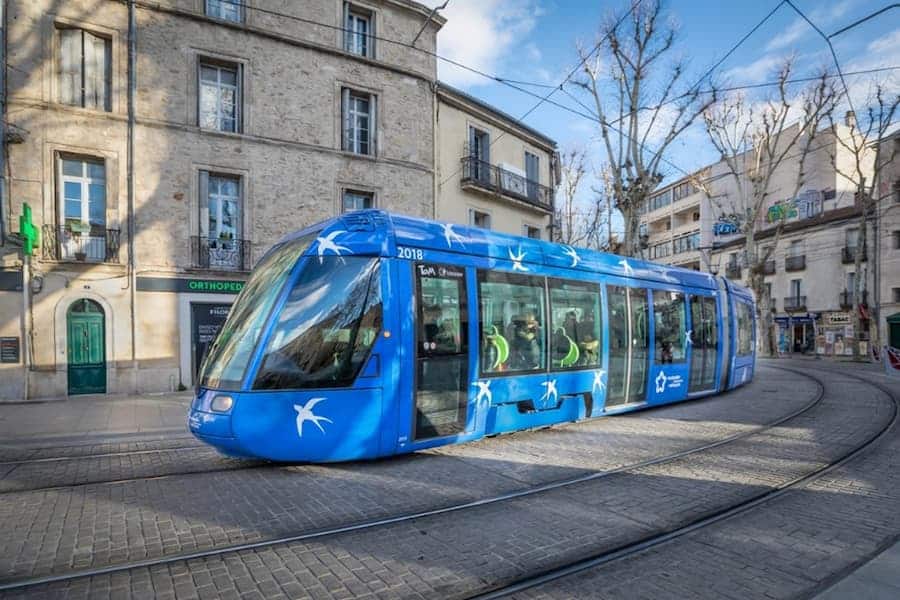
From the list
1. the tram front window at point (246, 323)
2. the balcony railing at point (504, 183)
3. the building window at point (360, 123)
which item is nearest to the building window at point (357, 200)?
the building window at point (360, 123)

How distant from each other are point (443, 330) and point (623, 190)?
17242mm

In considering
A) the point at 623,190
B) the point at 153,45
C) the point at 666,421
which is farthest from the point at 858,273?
the point at 153,45

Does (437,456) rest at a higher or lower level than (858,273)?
lower

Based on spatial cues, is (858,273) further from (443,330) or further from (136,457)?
(136,457)

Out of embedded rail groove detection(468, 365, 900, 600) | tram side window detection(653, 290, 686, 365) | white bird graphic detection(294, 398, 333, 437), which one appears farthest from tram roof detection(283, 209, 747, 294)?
embedded rail groove detection(468, 365, 900, 600)

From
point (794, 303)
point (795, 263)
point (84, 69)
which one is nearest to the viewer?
point (84, 69)

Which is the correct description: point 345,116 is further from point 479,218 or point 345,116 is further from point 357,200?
point 479,218

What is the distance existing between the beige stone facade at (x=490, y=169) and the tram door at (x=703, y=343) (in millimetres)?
10924

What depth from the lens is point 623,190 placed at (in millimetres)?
20750

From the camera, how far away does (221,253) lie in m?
14.9

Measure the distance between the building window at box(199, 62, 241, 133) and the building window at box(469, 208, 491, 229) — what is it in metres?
9.40

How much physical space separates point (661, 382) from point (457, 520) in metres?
6.71

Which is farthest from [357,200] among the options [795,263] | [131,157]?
[795,263]

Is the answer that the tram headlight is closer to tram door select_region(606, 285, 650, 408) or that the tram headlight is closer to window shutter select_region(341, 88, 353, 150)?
tram door select_region(606, 285, 650, 408)
